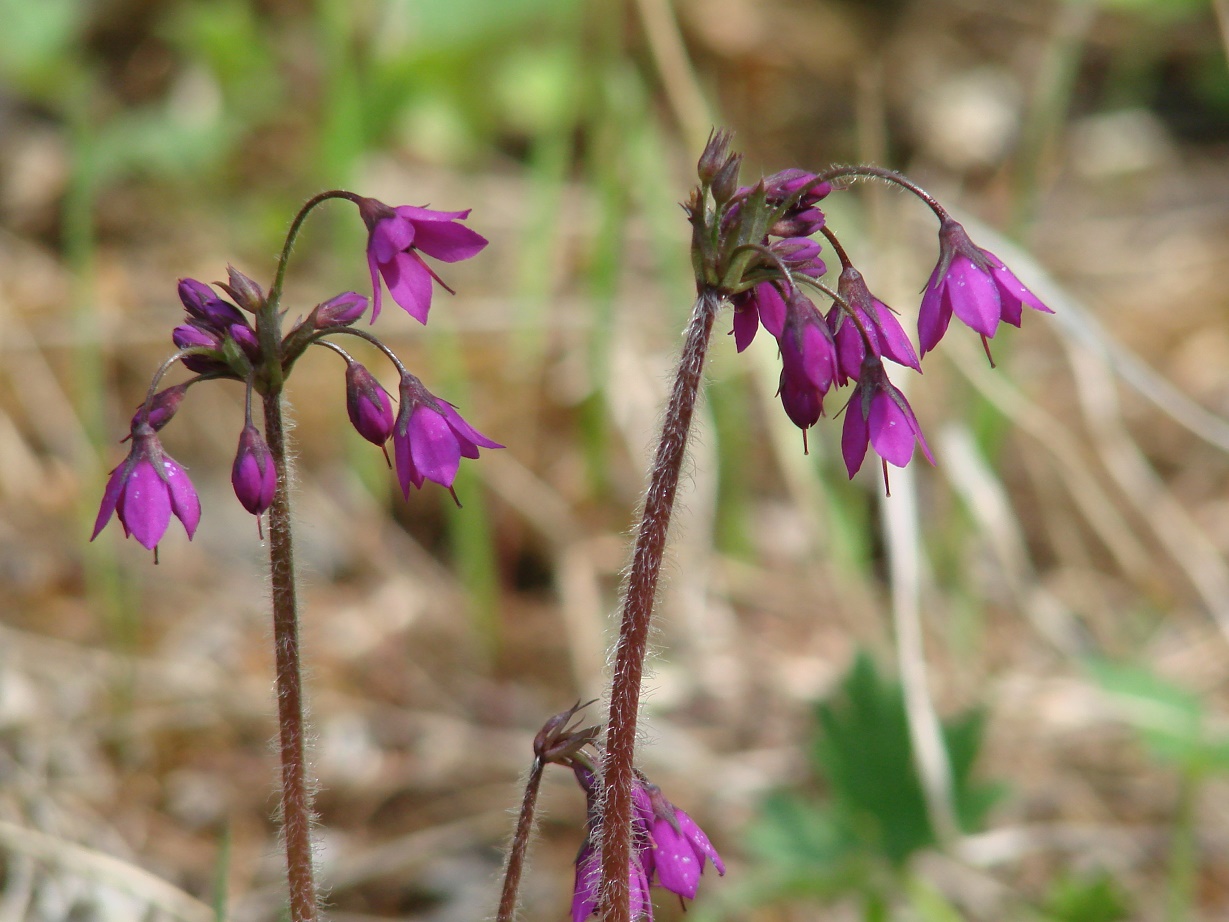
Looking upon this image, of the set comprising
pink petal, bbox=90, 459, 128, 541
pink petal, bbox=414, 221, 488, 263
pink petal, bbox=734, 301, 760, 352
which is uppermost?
pink petal, bbox=414, 221, 488, 263

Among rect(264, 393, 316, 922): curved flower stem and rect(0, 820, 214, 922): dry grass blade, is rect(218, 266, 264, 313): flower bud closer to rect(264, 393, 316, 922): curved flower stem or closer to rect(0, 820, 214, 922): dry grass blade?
rect(264, 393, 316, 922): curved flower stem

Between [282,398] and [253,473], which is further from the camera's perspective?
[282,398]

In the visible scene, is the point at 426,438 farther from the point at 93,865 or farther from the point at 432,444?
the point at 93,865

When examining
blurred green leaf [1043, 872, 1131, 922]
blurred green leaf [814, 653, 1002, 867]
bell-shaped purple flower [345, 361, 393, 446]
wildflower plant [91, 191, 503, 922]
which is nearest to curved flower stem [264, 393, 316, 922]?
wildflower plant [91, 191, 503, 922]

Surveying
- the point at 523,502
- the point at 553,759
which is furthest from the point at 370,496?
the point at 553,759

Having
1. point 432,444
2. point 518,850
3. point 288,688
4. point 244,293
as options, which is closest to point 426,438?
point 432,444

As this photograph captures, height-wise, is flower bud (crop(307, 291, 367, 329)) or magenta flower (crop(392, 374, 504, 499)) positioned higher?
flower bud (crop(307, 291, 367, 329))

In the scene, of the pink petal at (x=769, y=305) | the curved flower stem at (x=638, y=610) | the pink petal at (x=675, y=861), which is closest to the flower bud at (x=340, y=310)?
the curved flower stem at (x=638, y=610)
